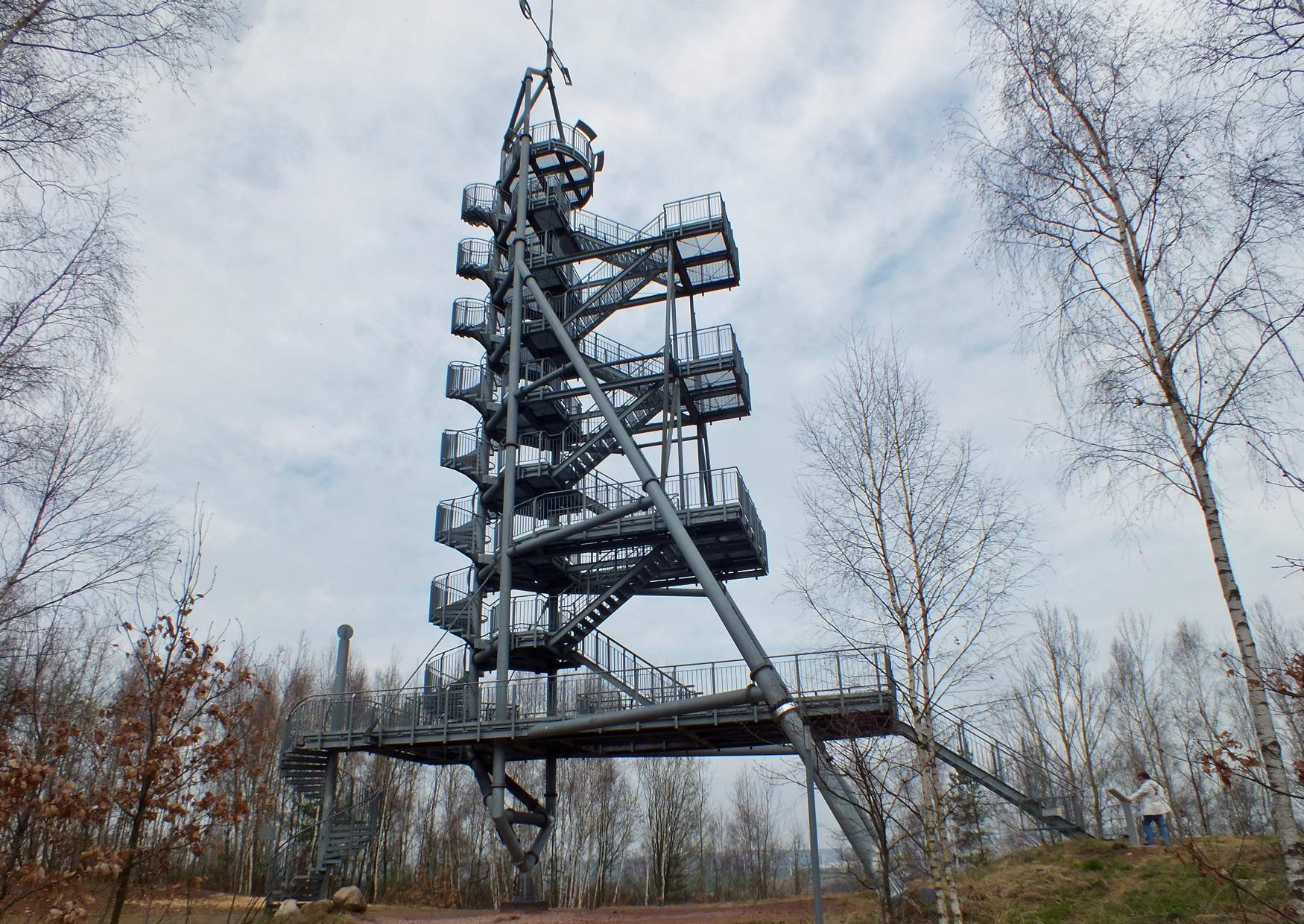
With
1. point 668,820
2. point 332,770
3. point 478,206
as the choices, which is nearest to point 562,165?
point 478,206

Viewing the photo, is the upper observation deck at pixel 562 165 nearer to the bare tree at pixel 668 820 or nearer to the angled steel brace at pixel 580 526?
the angled steel brace at pixel 580 526

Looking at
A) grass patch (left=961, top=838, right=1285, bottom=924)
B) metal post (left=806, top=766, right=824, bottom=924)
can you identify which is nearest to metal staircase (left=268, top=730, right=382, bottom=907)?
grass patch (left=961, top=838, right=1285, bottom=924)

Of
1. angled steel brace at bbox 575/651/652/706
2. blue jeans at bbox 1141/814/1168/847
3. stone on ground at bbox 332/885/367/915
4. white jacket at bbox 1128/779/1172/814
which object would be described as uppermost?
angled steel brace at bbox 575/651/652/706

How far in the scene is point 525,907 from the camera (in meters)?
22.1

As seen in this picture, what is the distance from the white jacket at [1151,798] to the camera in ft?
55.4

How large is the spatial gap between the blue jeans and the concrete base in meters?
14.1

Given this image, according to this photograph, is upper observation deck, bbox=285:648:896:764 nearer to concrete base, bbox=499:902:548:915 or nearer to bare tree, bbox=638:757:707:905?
concrete base, bbox=499:902:548:915

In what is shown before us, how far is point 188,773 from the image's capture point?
7520 mm

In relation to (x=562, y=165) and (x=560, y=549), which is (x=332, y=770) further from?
(x=562, y=165)

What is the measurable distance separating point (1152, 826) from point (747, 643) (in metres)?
8.98

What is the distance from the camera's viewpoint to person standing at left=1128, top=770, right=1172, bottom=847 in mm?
16891

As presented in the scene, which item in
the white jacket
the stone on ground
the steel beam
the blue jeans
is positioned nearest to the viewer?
the white jacket

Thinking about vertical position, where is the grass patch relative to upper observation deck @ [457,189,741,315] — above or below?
below

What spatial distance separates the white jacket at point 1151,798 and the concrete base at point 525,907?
14175 millimetres
